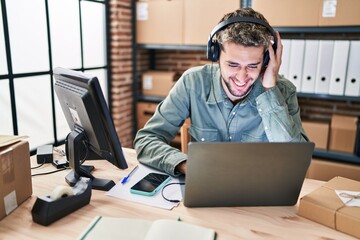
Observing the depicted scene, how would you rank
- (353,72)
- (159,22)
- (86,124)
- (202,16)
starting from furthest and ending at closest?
(159,22), (202,16), (353,72), (86,124)

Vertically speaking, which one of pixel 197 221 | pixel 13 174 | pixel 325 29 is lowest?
pixel 197 221

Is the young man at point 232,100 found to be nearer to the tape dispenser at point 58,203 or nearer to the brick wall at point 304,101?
the tape dispenser at point 58,203

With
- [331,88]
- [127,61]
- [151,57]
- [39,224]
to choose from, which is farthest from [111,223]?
[151,57]

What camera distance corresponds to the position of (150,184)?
1.17 m

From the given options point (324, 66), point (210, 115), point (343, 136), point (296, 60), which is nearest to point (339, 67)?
point (324, 66)

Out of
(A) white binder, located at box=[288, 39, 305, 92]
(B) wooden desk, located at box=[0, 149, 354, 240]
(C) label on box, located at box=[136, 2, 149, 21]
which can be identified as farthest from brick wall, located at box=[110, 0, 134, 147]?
(B) wooden desk, located at box=[0, 149, 354, 240]

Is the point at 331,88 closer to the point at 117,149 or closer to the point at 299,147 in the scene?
the point at 299,147

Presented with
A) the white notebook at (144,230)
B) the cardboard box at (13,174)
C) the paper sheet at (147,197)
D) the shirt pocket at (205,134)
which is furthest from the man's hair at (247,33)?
the cardboard box at (13,174)

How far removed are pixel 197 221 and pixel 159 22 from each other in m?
2.20

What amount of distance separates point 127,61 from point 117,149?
2.11m

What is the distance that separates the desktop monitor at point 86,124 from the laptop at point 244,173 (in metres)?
0.28

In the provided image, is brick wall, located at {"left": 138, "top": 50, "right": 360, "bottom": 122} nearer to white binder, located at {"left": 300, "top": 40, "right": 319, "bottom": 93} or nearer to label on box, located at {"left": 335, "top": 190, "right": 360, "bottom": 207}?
white binder, located at {"left": 300, "top": 40, "right": 319, "bottom": 93}

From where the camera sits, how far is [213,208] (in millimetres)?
1030

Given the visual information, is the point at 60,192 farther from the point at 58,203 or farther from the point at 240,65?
the point at 240,65
